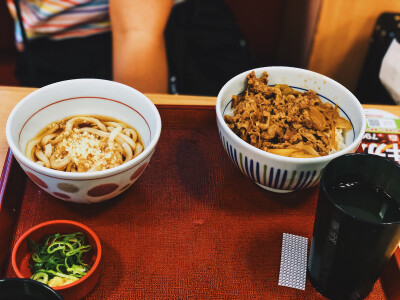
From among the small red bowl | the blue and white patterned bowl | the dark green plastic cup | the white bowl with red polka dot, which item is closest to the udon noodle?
the white bowl with red polka dot

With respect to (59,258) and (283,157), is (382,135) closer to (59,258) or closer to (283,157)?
(283,157)

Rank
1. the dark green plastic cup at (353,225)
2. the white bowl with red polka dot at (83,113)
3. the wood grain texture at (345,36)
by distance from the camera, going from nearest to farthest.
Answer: the dark green plastic cup at (353,225), the white bowl with red polka dot at (83,113), the wood grain texture at (345,36)

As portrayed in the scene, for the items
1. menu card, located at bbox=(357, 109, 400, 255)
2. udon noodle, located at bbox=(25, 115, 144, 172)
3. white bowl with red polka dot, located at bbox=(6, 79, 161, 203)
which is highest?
white bowl with red polka dot, located at bbox=(6, 79, 161, 203)

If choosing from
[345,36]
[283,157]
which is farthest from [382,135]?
[345,36]

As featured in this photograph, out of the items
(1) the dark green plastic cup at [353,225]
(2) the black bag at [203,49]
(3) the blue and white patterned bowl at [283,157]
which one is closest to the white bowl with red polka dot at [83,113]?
(3) the blue and white patterned bowl at [283,157]

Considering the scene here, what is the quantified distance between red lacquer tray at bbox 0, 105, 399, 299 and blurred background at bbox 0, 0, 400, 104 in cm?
93

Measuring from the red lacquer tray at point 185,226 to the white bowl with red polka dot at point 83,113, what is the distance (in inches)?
3.7

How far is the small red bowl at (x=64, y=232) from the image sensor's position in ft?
2.71

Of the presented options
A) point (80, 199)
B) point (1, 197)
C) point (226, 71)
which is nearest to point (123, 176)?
point (80, 199)

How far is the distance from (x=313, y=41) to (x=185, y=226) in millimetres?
1262

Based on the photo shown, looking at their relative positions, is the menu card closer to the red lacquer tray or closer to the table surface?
the table surface

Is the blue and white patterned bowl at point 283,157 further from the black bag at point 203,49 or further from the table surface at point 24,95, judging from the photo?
the black bag at point 203,49

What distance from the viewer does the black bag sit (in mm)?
2059

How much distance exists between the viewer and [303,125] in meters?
1.10
